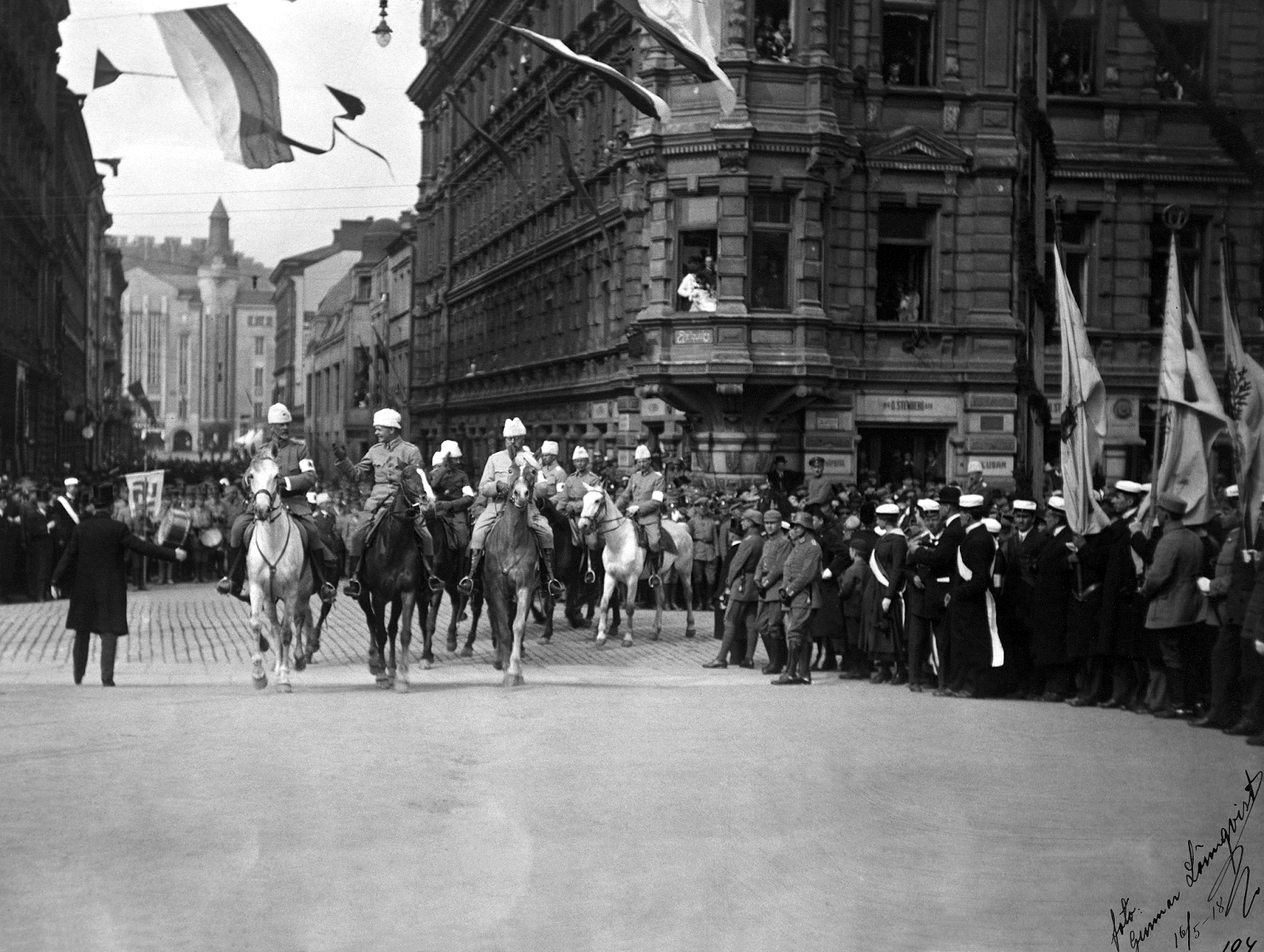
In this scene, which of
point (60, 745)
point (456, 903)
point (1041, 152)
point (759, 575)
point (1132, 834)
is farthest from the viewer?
point (1041, 152)

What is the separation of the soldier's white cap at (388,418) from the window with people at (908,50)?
63.2 feet

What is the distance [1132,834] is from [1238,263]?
456cm

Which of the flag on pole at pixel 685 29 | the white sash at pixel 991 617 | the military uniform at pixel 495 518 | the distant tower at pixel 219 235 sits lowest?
the white sash at pixel 991 617

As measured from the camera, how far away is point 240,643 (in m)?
22.1

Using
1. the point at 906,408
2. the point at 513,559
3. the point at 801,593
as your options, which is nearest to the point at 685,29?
the point at 513,559

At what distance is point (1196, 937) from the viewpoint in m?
7.63

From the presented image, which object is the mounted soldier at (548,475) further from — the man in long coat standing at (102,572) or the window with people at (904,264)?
the window with people at (904,264)

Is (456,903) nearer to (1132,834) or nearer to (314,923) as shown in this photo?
(314,923)

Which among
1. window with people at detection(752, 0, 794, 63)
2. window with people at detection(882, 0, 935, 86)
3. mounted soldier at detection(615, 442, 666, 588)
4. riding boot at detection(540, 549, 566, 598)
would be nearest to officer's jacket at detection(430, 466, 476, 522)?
riding boot at detection(540, 549, 566, 598)

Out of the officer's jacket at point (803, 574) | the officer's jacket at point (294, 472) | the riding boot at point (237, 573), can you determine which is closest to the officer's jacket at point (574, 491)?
the officer's jacket at point (803, 574)

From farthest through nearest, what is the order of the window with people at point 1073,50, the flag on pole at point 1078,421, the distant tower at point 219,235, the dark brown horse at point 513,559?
the dark brown horse at point 513,559, the flag on pole at point 1078,421, the distant tower at point 219,235, the window with people at point 1073,50

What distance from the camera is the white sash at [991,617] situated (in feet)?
55.7

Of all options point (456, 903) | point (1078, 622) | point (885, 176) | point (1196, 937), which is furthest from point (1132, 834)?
point (885, 176)
